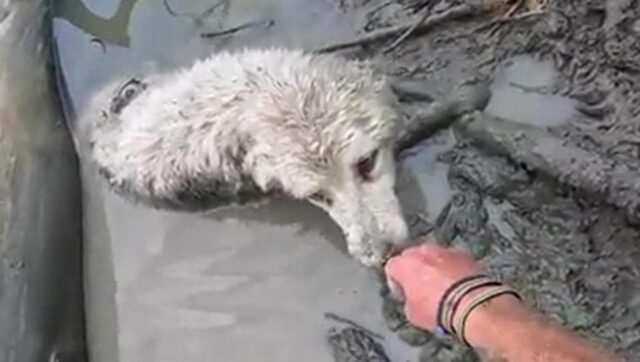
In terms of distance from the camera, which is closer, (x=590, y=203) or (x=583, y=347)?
(x=583, y=347)

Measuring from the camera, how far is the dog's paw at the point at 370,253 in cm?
87

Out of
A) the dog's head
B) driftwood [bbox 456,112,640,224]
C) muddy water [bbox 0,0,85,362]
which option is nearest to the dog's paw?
the dog's head

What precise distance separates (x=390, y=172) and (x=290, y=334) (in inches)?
5.1

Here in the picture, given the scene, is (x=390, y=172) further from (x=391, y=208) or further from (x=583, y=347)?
(x=583, y=347)

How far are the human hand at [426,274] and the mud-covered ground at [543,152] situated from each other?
24 millimetres

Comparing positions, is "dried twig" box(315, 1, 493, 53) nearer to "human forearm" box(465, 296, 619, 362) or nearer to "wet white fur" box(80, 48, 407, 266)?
"wet white fur" box(80, 48, 407, 266)

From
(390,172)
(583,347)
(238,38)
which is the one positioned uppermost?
(238,38)

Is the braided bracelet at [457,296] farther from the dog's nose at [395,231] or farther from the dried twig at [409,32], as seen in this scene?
the dried twig at [409,32]

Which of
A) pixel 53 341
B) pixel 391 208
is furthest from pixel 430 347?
pixel 53 341

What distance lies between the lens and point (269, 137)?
0.88m

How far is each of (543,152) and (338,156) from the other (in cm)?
14

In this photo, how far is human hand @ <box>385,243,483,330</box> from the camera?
0.78 meters

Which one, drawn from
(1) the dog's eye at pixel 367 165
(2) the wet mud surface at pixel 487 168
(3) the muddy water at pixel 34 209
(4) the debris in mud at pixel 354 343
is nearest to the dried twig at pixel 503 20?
(2) the wet mud surface at pixel 487 168

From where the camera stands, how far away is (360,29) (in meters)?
0.94
